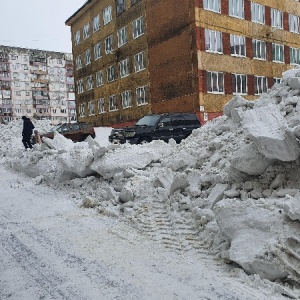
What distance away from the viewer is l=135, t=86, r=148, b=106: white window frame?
92.5ft

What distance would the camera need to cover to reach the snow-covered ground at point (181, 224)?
11.0ft

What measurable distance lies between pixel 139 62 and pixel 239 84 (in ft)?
28.4

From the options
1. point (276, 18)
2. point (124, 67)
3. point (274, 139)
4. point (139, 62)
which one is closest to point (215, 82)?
point (139, 62)

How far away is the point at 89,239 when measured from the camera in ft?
15.5

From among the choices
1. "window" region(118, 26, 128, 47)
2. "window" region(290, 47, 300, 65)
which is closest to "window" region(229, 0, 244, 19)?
"window" region(290, 47, 300, 65)

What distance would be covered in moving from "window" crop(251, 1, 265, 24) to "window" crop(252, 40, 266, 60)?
1742 millimetres

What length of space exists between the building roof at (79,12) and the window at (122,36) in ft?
19.6

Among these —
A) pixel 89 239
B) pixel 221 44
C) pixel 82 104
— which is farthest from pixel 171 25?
pixel 89 239

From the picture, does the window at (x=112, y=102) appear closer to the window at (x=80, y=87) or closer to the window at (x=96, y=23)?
the window at (x=80, y=87)

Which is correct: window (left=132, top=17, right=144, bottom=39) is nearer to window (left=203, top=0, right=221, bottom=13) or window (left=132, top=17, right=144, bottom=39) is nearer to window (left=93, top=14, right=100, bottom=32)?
window (left=203, top=0, right=221, bottom=13)

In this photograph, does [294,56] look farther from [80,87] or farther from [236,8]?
[80,87]

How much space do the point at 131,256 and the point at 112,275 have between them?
0.54 m

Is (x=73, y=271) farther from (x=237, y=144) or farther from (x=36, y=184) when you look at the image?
(x=36, y=184)

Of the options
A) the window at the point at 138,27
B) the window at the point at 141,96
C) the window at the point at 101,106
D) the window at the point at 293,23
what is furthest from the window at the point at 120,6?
the window at the point at 293,23
